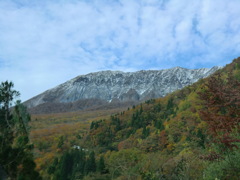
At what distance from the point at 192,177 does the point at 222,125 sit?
399 centimetres

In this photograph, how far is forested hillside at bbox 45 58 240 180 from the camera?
16.3 ft

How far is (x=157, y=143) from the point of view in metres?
23.6

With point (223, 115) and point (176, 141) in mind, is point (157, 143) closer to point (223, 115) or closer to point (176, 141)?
point (176, 141)

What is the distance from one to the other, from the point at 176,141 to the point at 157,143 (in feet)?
8.44

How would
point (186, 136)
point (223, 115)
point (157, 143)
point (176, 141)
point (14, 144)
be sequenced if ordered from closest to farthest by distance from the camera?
point (223, 115)
point (14, 144)
point (186, 136)
point (176, 141)
point (157, 143)

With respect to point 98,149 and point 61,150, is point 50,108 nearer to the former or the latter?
point 61,150

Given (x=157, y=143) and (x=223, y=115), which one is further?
(x=157, y=143)

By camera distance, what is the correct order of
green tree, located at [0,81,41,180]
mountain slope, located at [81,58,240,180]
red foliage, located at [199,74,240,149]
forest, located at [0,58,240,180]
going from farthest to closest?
green tree, located at [0,81,41,180] < forest, located at [0,58,240,180] < mountain slope, located at [81,58,240,180] < red foliage, located at [199,74,240,149]

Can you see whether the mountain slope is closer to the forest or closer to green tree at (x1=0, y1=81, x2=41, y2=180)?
the forest

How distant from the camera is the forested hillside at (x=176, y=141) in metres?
4.96

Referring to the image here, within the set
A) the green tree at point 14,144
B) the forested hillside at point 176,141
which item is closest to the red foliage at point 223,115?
the forested hillside at point 176,141

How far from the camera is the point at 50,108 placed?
16875 cm

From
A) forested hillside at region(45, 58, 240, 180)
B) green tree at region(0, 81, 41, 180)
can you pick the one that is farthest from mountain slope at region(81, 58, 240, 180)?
green tree at region(0, 81, 41, 180)

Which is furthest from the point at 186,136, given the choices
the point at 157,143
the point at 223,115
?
the point at 223,115
